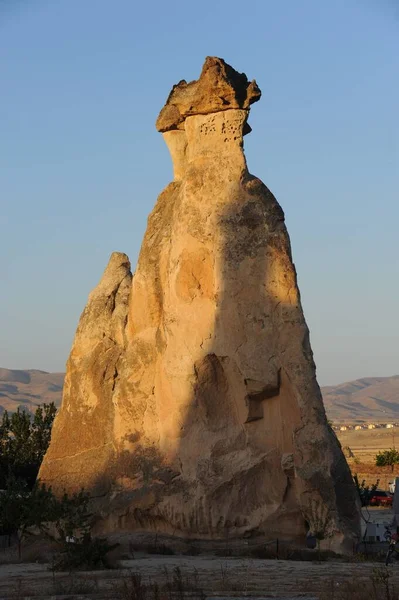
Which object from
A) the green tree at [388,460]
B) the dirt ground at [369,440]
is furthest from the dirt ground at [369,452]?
the green tree at [388,460]

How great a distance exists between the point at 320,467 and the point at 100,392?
5.53 meters

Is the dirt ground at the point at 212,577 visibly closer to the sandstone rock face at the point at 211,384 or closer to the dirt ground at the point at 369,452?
the sandstone rock face at the point at 211,384

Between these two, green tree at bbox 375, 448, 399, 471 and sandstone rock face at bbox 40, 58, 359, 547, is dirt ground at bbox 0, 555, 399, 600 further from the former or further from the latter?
green tree at bbox 375, 448, 399, 471

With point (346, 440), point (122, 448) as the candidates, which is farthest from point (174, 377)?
point (346, 440)

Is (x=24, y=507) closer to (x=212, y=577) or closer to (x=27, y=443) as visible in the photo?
(x=212, y=577)

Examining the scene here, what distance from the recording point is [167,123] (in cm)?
2461

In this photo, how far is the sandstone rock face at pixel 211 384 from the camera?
21.4 m

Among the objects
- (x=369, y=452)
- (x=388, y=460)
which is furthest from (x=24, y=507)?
(x=369, y=452)

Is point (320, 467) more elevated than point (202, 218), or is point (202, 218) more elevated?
point (202, 218)

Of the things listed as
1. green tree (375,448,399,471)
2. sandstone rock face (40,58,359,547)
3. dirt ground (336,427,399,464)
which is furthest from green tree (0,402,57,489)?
dirt ground (336,427,399,464)

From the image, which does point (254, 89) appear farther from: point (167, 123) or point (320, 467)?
point (320, 467)

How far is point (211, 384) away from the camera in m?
22.3

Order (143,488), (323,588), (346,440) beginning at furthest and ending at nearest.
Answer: (346,440) → (143,488) → (323,588)

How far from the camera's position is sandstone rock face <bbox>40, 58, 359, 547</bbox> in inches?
844
